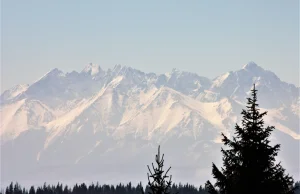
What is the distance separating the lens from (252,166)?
88.5 feet

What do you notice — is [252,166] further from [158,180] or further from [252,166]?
[158,180]

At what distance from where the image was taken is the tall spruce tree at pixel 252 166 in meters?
26.9

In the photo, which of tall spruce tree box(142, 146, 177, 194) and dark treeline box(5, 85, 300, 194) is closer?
tall spruce tree box(142, 146, 177, 194)

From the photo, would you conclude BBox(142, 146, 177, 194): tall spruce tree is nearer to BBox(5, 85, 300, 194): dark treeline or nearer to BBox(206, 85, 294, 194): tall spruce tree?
BBox(5, 85, 300, 194): dark treeline

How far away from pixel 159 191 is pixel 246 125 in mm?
5870

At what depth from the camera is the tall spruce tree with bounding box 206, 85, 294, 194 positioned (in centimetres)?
2686

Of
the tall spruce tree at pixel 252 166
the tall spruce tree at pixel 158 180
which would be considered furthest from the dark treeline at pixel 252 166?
the tall spruce tree at pixel 158 180

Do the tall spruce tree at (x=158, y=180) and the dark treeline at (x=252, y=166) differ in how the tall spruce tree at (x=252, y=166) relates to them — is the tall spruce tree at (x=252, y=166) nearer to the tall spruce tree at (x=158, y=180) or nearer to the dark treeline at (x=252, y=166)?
the dark treeline at (x=252, y=166)

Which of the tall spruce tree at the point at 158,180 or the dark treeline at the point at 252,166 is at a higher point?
the dark treeline at the point at 252,166

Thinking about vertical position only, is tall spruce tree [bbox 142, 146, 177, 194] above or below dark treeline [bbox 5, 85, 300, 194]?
below

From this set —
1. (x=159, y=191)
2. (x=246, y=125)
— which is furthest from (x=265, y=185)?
(x=159, y=191)

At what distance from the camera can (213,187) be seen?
27562mm

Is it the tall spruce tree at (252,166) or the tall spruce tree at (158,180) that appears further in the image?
the tall spruce tree at (252,166)

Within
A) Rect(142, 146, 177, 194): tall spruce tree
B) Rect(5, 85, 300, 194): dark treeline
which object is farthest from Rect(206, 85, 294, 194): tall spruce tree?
Rect(142, 146, 177, 194): tall spruce tree
